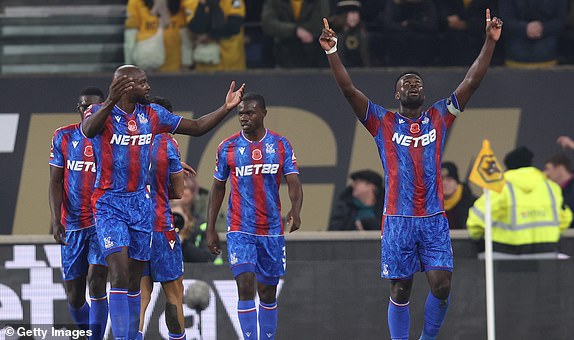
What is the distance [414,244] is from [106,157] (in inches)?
103

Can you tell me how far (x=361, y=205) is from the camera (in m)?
15.4

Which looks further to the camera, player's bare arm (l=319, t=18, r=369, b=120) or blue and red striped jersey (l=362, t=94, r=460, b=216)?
blue and red striped jersey (l=362, t=94, r=460, b=216)

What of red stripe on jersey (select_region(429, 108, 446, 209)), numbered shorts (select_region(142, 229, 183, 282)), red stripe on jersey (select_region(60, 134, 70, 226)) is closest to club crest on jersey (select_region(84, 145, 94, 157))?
red stripe on jersey (select_region(60, 134, 70, 226))

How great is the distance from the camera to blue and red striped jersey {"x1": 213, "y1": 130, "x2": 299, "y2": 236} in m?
11.9

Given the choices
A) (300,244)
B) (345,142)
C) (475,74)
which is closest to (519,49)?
(345,142)

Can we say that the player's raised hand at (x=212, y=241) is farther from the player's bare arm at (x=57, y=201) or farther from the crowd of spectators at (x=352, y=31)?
the crowd of spectators at (x=352, y=31)

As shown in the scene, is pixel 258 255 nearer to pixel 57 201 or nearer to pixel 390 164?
pixel 390 164

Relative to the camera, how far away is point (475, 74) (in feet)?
37.4

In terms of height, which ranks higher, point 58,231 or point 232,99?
point 232,99

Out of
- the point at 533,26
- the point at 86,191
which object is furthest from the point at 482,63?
the point at 533,26

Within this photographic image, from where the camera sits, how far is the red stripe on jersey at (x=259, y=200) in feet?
39.1

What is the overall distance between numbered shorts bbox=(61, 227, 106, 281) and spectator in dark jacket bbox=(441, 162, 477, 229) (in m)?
4.92

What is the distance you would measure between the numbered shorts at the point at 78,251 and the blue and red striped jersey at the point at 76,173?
0.06 meters

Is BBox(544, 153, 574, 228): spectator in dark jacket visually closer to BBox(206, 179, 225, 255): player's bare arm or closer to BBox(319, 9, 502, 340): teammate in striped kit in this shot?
BBox(319, 9, 502, 340): teammate in striped kit
